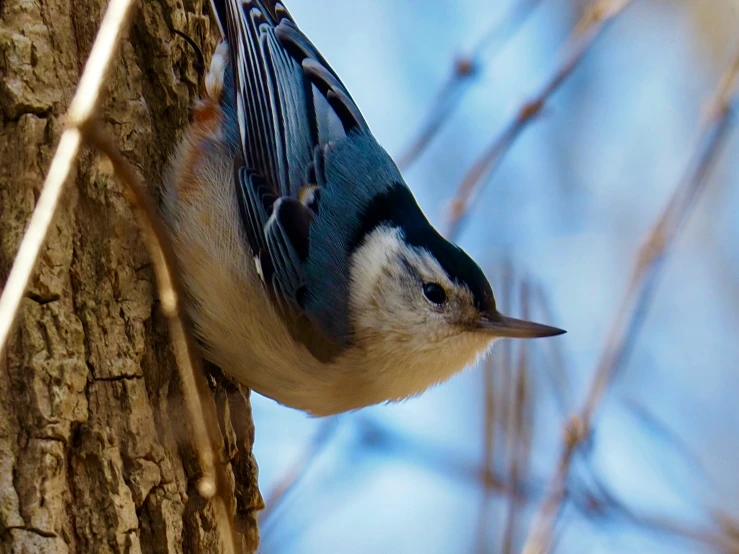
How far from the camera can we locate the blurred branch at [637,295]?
179cm

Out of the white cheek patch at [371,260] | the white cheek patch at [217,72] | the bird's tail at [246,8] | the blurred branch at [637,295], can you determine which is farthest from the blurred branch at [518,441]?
the bird's tail at [246,8]

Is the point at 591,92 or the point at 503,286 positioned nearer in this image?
the point at 503,286

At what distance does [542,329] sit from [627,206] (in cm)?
286

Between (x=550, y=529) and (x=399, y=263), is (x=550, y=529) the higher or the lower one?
the lower one

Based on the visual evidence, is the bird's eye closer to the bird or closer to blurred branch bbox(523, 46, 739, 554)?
the bird

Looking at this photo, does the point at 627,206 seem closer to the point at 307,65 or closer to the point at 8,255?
the point at 307,65

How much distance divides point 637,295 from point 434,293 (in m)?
0.47

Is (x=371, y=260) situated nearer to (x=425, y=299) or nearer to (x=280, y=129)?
(x=425, y=299)

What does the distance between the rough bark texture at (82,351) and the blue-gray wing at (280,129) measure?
228mm

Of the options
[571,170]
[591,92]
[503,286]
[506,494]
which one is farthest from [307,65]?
[591,92]

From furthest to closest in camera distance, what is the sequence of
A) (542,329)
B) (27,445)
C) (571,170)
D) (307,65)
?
(571,170) → (307,65) → (542,329) → (27,445)

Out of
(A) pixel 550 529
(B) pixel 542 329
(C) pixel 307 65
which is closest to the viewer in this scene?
(A) pixel 550 529

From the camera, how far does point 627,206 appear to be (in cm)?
471

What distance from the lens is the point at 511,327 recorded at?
2104 mm
